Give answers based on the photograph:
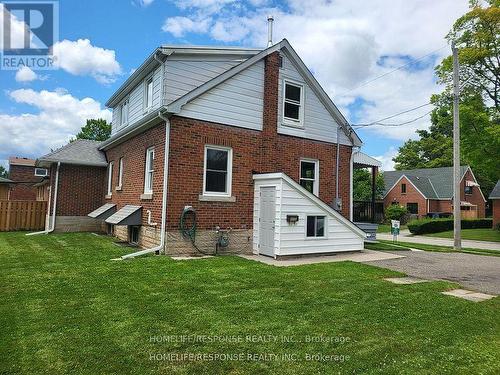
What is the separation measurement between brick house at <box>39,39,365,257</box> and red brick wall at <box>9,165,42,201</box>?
101 ft

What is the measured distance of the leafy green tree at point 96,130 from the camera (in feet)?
141

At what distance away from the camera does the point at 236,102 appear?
11.6 metres

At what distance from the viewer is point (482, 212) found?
45750 millimetres

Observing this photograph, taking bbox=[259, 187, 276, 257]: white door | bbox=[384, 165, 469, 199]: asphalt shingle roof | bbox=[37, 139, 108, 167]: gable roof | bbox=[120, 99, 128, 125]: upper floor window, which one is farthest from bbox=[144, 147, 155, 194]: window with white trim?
bbox=[384, 165, 469, 199]: asphalt shingle roof

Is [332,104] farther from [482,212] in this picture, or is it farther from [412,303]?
[482,212]

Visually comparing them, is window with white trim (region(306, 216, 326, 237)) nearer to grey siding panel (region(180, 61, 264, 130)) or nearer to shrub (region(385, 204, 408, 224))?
grey siding panel (region(180, 61, 264, 130))

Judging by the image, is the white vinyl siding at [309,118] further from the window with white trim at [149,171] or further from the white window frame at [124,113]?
the white window frame at [124,113]

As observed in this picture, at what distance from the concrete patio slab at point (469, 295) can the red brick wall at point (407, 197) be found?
37086 mm

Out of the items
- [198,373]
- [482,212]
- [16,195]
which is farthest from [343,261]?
[482,212]

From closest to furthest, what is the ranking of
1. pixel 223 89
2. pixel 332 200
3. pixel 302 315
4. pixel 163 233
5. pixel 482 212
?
pixel 302 315 → pixel 163 233 → pixel 223 89 → pixel 332 200 → pixel 482 212

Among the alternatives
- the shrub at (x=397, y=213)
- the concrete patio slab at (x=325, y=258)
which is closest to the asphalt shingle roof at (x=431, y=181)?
the shrub at (x=397, y=213)

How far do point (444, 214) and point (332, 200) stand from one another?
104 ft

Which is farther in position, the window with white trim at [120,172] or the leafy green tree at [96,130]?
the leafy green tree at [96,130]

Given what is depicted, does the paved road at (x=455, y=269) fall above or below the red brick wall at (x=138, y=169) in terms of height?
below
